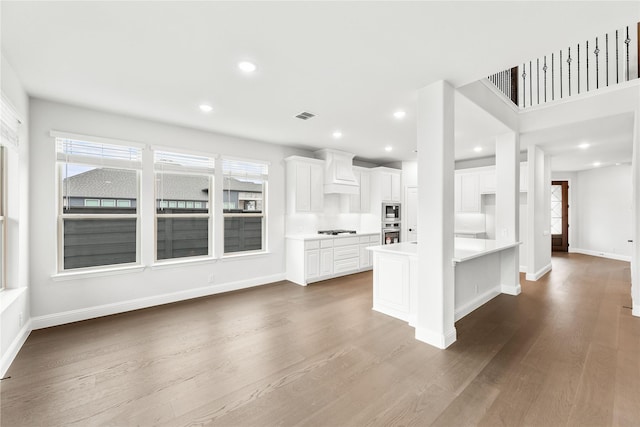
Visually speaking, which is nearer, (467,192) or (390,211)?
(467,192)

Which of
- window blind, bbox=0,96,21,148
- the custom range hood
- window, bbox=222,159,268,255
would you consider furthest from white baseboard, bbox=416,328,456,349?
window blind, bbox=0,96,21,148

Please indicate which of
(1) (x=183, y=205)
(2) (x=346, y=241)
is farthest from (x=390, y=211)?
(1) (x=183, y=205)

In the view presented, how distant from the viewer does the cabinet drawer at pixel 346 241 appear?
19.2ft

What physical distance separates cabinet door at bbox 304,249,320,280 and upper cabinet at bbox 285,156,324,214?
874 mm

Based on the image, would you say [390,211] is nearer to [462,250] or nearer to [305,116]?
[462,250]

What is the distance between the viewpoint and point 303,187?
5.61 metres

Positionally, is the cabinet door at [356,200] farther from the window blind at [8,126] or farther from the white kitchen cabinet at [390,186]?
the window blind at [8,126]

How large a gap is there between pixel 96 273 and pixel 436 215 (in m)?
4.28

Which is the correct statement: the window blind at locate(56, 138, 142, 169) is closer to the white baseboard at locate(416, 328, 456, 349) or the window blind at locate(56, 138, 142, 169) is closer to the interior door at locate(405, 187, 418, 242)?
the white baseboard at locate(416, 328, 456, 349)

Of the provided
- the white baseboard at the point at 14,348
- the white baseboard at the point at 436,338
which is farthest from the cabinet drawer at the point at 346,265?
the white baseboard at the point at 14,348

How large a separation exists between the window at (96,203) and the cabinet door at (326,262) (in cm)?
311

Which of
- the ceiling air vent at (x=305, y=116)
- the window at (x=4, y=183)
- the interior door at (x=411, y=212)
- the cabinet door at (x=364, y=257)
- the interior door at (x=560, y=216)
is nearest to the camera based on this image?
the window at (x=4, y=183)

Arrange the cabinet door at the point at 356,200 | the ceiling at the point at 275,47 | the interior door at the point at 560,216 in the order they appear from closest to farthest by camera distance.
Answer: the ceiling at the point at 275,47 → the cabinet door at the point at 356,200 → the interior door at the point at 560,216

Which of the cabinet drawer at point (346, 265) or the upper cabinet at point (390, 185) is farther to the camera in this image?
the upper cabinet at point (390, 185)
